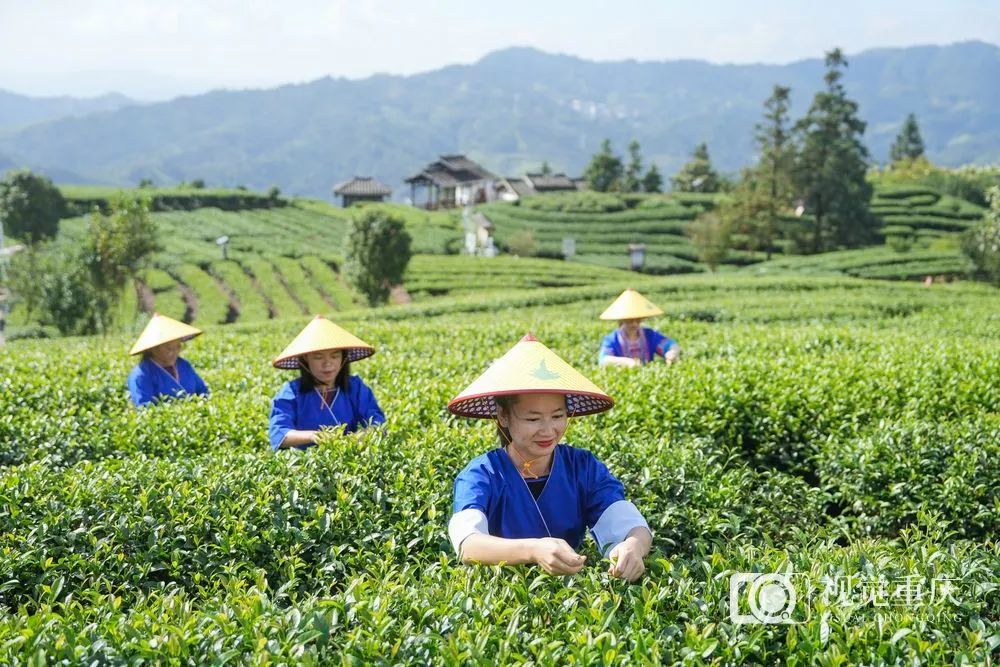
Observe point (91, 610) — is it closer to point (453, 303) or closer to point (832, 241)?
point (453, 303)

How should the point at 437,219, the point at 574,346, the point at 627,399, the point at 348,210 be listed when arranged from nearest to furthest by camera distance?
the point at 627,399, the point at 574,346, the point at 437,219, the point at 348,210

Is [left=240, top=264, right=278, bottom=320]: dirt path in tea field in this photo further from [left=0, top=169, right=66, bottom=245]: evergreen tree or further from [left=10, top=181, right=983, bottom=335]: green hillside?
[left=0, top=169, right=66, bottom=245]: evergreen tree

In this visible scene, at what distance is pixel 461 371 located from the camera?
8.95 m

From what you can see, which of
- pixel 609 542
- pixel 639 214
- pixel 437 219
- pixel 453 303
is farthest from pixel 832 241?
pixel 609 542

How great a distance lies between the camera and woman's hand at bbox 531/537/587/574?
9.36 ft

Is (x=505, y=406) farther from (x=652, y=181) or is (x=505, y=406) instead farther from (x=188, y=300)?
(x=652, y=181)

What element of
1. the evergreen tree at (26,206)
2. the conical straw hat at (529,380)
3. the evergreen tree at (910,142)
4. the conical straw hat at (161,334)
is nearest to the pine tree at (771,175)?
the evergreen tree at (26,206)

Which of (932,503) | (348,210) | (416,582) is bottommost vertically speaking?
(932,503)

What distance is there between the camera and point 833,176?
180 ft

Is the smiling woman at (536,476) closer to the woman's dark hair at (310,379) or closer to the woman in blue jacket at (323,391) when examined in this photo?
the woman in blue jacket at (323,391)

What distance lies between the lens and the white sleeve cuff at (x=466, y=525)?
123 inches

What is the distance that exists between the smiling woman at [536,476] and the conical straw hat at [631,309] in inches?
187

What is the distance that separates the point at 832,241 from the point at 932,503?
→ 54537 millimetres

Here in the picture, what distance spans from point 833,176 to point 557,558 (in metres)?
57.9
